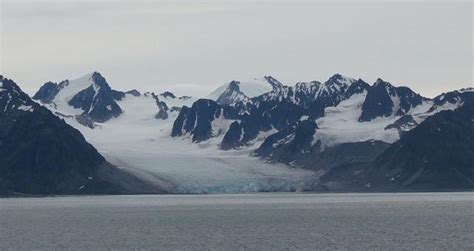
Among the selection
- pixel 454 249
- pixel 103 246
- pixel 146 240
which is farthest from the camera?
pixel 146 240

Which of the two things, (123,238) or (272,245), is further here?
(123,238)

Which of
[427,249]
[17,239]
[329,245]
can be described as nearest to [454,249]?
[427,249]

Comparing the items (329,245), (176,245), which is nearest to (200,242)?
(176,245)

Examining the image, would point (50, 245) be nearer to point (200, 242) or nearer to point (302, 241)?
point (200, 242)

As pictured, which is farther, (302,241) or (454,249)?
(302,241)

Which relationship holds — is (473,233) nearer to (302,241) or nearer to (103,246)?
(302,241)

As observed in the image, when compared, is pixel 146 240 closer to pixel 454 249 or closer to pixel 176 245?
pixel 176 245

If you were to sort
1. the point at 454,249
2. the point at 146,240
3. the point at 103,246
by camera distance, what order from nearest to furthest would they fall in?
the point at 454,249 < the point at 103,246 < the point at 146,240

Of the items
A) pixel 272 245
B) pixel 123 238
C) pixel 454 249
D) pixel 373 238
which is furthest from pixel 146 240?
pixel 454 249
